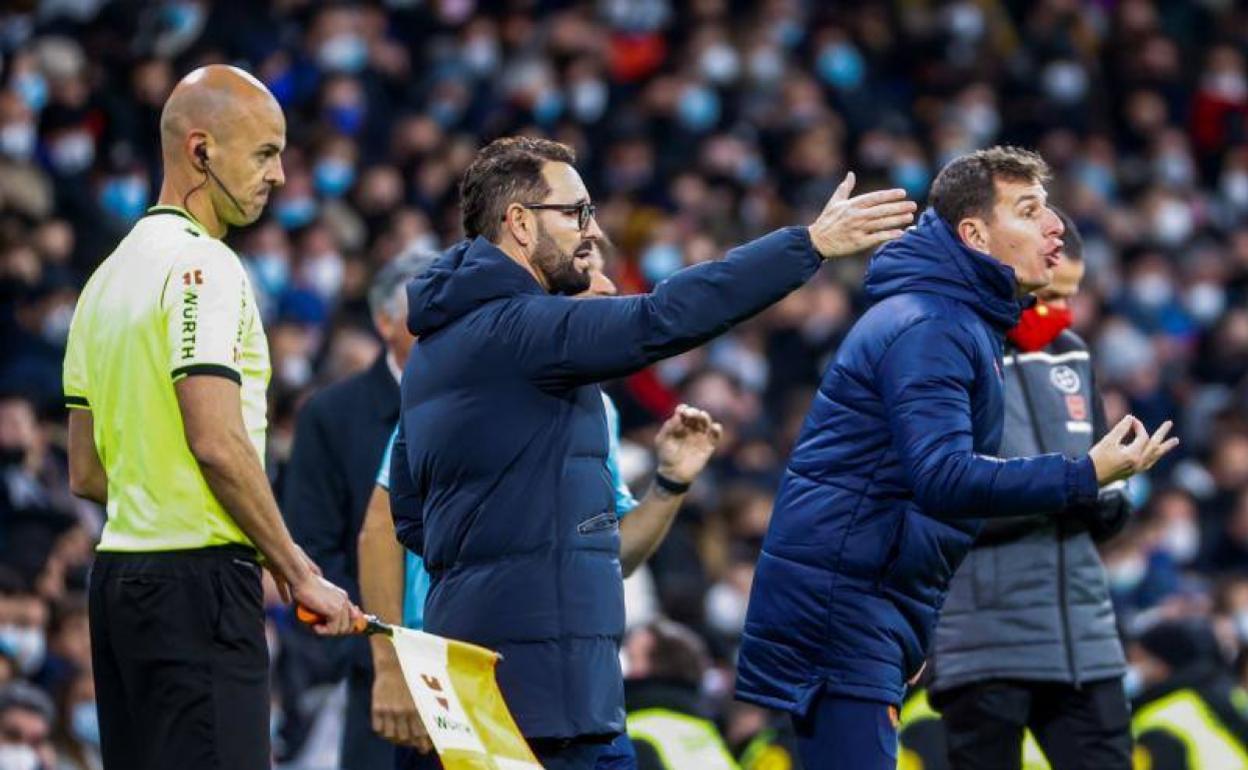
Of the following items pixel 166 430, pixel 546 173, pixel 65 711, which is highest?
pixel 546 173

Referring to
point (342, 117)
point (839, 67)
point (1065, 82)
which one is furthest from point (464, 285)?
point (1065, 82)

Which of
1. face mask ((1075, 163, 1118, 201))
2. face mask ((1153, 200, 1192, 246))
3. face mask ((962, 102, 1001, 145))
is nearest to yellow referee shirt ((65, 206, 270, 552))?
face mask ((1153, 200, 1192, 246))

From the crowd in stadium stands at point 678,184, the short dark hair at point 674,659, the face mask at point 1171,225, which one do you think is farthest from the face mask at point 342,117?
the short dark hair at point 674,659

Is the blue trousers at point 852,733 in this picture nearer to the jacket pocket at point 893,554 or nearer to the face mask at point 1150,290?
the jacket pocket at point 893,554

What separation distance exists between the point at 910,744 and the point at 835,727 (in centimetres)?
235

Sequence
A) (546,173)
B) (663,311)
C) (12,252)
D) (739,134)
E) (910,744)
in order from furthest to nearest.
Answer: (739,134) < (12,252) < (910,744) < (546,173) < (663,311)

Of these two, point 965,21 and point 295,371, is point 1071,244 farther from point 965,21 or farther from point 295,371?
point 965,21

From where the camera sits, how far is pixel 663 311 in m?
4.63

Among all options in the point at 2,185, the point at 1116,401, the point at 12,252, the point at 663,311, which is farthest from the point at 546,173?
the point at 1116,401

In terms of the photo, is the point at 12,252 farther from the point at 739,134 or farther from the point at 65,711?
the point at 739,134

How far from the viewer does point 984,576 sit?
6.30 m

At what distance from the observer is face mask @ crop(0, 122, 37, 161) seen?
12281 millimetres

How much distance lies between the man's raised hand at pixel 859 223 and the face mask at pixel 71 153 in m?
8.61

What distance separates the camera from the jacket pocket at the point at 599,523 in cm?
486
